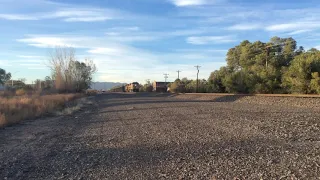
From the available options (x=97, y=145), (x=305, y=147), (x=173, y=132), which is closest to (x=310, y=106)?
(x=173, y=132)

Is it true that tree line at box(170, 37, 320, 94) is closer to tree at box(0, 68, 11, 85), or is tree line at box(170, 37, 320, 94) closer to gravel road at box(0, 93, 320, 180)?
gravel road at box(0, 93, 320, 180)

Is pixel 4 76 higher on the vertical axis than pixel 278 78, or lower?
higher

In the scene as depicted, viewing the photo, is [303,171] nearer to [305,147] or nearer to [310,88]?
[305,147]

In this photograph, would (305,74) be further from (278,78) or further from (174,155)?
(174,155)

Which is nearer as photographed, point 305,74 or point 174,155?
point 174,155

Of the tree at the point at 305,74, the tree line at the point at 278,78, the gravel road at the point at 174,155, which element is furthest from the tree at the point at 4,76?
the gravel road at the point at 174,155

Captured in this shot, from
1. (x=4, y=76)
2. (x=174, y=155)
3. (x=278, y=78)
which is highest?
(x=4, y=76)

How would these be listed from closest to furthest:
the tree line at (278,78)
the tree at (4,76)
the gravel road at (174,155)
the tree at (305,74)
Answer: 1. the gravel road at (174,155)
2. the tree at (305,74)
3. the tree line at (278,78)
4. the tree at (4,76)

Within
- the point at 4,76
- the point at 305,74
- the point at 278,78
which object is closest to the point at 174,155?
the point at 305,74

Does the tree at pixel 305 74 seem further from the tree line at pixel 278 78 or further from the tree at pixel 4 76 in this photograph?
the tree at pixel 4 76

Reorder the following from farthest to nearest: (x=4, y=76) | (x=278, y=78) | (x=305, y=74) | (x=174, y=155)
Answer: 1. (x=4, y=76)
2. (x=278, y=78)
3. (x=305, y=74)
4. (x=174, y=155)

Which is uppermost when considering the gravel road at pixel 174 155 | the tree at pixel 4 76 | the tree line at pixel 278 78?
the tree at pixel 4 76

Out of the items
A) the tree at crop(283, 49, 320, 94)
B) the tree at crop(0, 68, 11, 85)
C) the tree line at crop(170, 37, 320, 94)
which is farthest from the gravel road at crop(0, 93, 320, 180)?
the tree at crop(0, 68, 11, 85)

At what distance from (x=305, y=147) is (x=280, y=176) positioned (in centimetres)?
282
